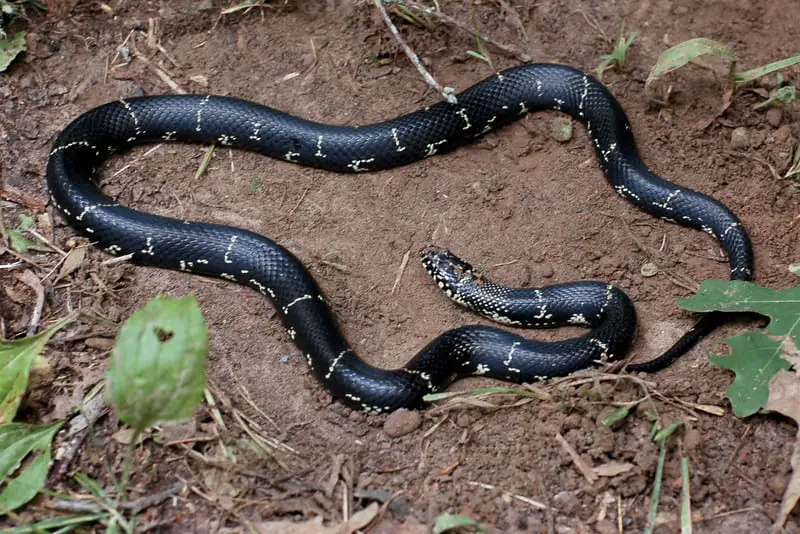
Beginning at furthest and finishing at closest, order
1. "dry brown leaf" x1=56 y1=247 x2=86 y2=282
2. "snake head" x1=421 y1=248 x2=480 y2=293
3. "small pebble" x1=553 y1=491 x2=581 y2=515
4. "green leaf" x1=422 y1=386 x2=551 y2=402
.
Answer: "snake head" x1=421 y1=248 x2=480 y2=293 < "dry brown leaf" x1=56 y1=247 x2=86 y2=282 < "green leaf" x1=422 y1=386 x2=551 y2=402 < "small pebble" x1=553 y1=491 x2=581 y2=515

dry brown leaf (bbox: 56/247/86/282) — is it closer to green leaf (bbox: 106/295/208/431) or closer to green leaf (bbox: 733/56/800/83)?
green leaf (bbox: 106/295/208/431)

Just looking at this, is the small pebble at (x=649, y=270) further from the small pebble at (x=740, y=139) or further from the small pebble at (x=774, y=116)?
the small pebble at (x=774, y=116)

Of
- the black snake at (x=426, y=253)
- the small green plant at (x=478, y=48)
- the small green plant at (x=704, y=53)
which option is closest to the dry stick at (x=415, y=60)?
the black snake at (x=426, y=253)

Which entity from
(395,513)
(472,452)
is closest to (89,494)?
(395,513)

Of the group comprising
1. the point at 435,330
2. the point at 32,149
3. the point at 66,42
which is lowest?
the point at 435,330

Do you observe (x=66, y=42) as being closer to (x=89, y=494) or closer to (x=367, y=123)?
(x=367, y=123)

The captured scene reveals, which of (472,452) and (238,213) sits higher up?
(238,213)

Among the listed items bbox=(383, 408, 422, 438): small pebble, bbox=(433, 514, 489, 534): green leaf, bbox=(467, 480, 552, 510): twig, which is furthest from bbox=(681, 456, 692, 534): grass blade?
bbox=(383, 408, 422, 438): small pebble
